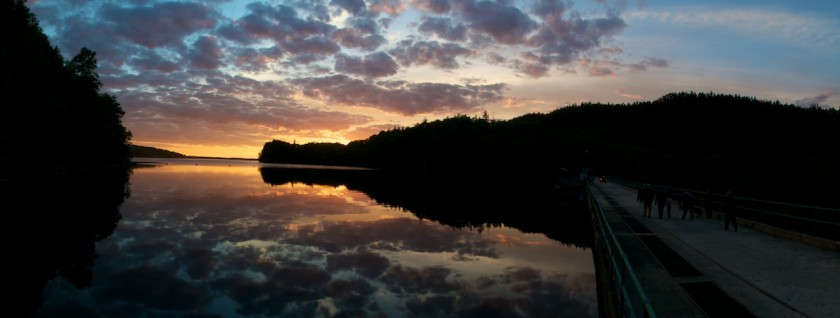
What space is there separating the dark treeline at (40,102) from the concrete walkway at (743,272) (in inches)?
1884

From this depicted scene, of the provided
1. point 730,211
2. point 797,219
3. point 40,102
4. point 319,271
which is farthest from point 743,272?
point 40,102

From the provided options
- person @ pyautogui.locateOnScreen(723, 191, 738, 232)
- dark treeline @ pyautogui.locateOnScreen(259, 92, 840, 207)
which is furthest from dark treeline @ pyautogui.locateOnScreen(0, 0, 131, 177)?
dark treeline @ pyautogui.locateOnScreen(259, 92, 840, 207)

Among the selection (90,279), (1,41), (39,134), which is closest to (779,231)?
(90,279)

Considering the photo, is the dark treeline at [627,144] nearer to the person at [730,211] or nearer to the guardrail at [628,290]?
the person at [730,211]

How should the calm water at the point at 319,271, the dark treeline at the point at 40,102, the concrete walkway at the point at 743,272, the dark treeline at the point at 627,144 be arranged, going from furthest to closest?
the dark treeline at the point at 627,144
the dark treeline at the point at 40,102
the calm water at the point at 319,271
the concrete walkway at the point at 743,272

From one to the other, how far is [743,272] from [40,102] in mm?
61123

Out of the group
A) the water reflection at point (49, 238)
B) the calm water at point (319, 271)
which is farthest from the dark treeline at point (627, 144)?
the water reflection at point (49, 238)

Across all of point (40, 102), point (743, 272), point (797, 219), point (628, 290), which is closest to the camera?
point (628, 290)

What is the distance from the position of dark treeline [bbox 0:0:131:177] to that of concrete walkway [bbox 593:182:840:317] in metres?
47.8

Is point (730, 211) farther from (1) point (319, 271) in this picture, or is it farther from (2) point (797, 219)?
(1) point (319, 271)

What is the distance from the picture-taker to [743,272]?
36.7 ft

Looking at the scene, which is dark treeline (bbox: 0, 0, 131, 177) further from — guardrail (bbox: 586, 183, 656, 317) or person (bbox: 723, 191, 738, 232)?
person (bbox: 723, 191, 738, 232)

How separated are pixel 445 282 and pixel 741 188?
28.9m

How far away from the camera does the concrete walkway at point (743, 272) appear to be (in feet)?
28.2
